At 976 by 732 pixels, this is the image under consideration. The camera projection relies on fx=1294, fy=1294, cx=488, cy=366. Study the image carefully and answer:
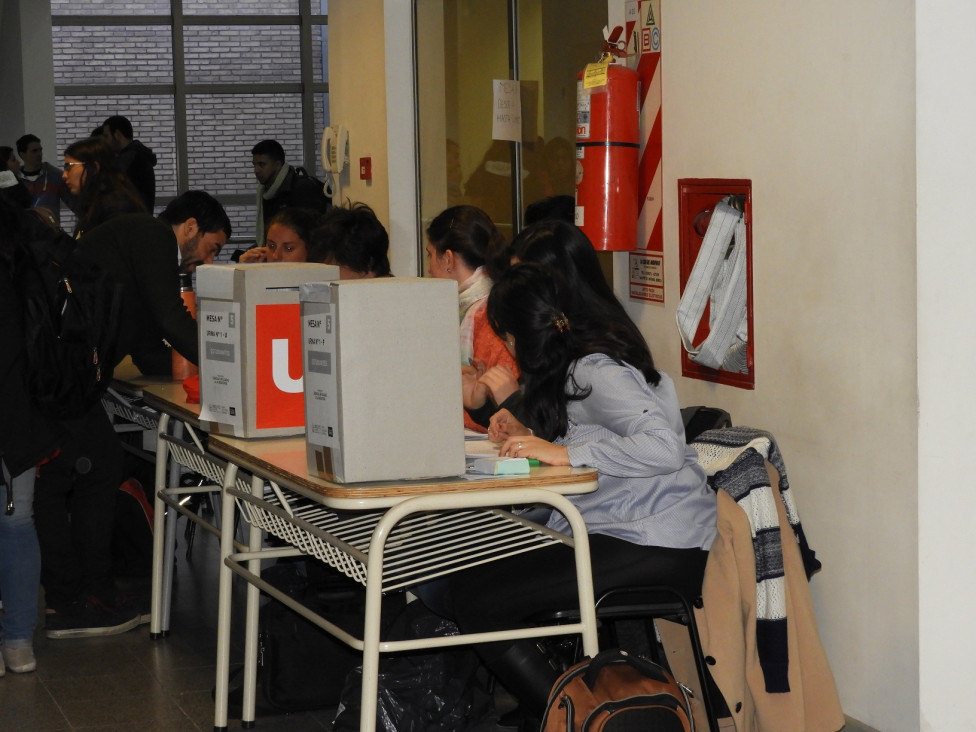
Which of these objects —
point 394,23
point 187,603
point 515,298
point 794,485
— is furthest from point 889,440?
point 394,23

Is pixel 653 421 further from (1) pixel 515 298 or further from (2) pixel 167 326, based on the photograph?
(2) pixel 167 326

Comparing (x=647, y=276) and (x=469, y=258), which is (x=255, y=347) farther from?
(x=647, y=276)

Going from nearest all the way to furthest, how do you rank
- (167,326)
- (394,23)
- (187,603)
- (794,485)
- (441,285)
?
(441,285)
(794,485)
(167,326)
(187,603)
(394,23)

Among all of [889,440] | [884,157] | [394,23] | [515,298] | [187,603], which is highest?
[394,23]

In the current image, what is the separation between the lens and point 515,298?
265 cm

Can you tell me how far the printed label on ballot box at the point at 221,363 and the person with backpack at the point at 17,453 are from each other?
69 centimetres

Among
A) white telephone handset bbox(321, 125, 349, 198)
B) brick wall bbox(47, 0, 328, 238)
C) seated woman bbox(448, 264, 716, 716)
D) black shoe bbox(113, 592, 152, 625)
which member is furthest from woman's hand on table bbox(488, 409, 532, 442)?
brick wall bbox(47, 0, 328, 238)

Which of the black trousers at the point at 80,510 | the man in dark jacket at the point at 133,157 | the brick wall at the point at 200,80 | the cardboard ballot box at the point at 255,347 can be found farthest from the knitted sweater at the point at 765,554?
the brick wall at the point at 200,80

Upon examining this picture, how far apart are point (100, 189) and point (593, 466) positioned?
97.5 inches

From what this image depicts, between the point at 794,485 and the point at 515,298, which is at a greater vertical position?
the point at 515,298

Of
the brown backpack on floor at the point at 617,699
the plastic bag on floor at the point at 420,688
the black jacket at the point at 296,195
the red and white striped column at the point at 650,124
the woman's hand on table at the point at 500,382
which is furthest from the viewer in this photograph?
the black jacket at the point at 296,195

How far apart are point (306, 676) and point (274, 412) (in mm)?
763

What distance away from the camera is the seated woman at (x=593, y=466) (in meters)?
2.52

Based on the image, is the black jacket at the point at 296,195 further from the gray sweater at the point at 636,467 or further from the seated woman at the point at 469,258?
the gray sweater at the point at 636,467
